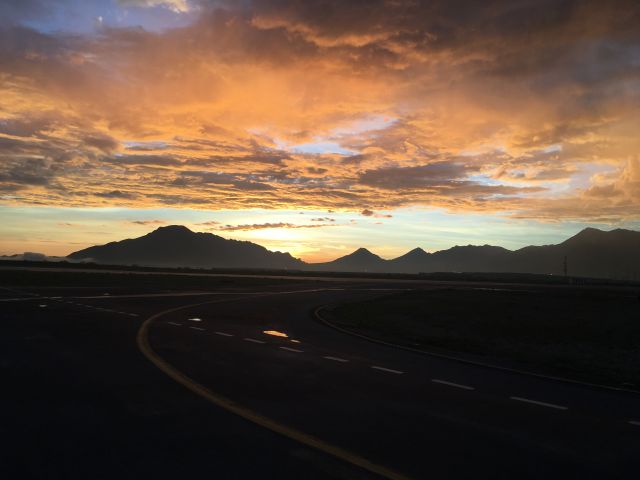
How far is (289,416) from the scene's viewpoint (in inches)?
317

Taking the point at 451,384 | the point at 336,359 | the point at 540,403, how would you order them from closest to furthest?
1. the point at 540,403
2. the point at 451,384
3. the point at 336,359

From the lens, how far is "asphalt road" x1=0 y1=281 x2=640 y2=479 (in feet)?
20.0

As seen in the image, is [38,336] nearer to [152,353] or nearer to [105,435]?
[152,353]

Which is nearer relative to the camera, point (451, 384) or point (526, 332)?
point (451, 384)

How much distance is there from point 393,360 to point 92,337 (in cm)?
936

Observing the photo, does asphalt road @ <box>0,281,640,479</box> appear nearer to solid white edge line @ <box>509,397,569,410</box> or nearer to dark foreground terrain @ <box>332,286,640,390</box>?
solid white edge line @ <box>509,397,569,410</box>

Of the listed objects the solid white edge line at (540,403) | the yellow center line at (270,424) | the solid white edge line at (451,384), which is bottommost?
the solid white edge line at (540,403)

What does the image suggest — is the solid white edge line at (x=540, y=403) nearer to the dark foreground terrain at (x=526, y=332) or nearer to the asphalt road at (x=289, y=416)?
the asphalt road at (x=289, y=416)

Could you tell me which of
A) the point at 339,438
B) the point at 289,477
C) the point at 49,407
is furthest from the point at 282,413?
the point at 49,407

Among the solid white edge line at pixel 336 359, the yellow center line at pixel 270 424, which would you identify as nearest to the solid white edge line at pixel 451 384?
the solid white edge line at pixel 336 359

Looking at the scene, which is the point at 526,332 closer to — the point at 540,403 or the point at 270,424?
the point at 540,403

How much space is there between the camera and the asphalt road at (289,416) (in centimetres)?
609

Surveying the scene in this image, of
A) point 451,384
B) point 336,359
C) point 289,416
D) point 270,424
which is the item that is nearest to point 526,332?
point 336,359

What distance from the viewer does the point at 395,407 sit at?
878 centimetres
